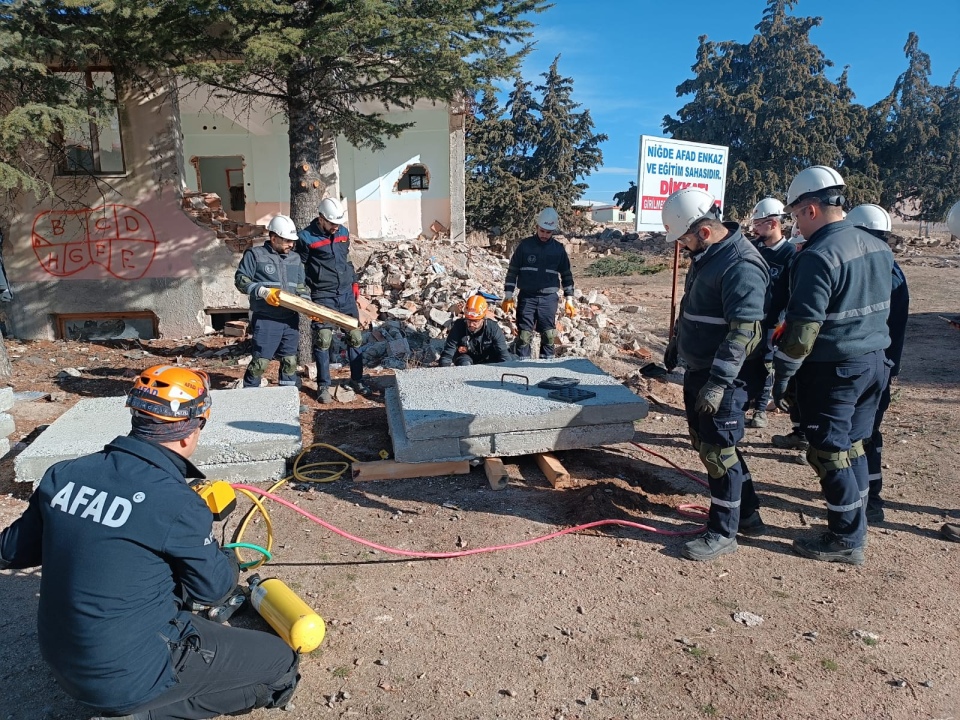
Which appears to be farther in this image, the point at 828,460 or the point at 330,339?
the point at 330,339

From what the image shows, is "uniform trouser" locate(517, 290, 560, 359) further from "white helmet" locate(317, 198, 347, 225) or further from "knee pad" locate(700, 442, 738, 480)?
"knee pad" locate(700, 442, 738, 480)

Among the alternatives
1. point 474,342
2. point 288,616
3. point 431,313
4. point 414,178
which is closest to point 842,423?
point 288,616

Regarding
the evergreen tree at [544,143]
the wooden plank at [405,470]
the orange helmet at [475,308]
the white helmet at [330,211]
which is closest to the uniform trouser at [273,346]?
the white helmet at [330,211]

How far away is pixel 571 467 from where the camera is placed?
16.4 ft

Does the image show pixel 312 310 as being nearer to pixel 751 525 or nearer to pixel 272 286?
pixel 272 286

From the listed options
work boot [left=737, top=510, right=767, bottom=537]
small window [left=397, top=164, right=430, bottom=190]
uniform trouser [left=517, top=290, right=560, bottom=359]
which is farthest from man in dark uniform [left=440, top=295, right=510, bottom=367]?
small window [left=397, top=164, right=430, bottom=190]

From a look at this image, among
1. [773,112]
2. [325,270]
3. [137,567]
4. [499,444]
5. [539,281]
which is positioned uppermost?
[773,112]

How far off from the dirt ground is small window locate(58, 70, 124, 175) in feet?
19.2

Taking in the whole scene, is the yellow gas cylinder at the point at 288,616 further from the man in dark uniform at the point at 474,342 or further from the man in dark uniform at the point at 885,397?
the man in dark uniform at the point at 885,397

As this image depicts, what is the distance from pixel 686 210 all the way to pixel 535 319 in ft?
13.4

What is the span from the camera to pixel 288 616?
2.91 m

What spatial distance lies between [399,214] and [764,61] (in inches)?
1165

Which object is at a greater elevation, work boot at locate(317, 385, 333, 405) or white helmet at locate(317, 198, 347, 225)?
white helmet at locate(317, 198, 347, 225)

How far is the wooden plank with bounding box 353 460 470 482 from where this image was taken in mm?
4805
